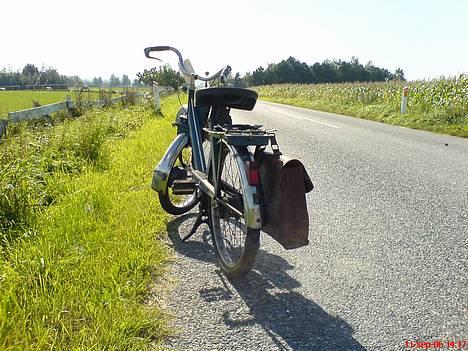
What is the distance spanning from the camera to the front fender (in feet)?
11.0

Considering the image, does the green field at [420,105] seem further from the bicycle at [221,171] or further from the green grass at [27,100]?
the green grass at [27,100]

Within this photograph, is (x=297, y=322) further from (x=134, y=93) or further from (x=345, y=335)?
(x=134, y=93)

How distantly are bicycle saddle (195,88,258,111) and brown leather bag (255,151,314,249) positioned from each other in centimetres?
82

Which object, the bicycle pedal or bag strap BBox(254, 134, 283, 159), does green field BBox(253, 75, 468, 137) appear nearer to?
the bicycle pedal

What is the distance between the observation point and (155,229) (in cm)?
313

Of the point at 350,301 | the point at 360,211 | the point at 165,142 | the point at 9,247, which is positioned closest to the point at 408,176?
the point at 360,211

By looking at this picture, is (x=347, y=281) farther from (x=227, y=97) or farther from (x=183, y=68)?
(x=183, y=68)

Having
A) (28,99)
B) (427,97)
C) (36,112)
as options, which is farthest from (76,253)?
(28,99)

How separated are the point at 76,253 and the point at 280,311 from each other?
1435 millimetres

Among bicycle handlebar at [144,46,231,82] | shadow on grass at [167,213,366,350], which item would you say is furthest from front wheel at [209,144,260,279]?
bicycle handlebar at [144,46,231,82]

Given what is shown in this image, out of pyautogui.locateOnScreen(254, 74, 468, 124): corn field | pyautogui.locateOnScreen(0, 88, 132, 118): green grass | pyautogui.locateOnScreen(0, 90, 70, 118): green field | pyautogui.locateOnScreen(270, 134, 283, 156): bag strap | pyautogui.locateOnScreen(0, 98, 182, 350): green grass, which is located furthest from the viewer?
pyautogui.locateOnScreen(254, 74, 468, 124): corn field

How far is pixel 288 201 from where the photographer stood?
212cm

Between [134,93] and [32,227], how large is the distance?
1378 cm

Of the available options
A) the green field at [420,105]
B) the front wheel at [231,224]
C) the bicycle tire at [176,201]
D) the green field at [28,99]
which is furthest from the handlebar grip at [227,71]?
the green field at [420,105]
